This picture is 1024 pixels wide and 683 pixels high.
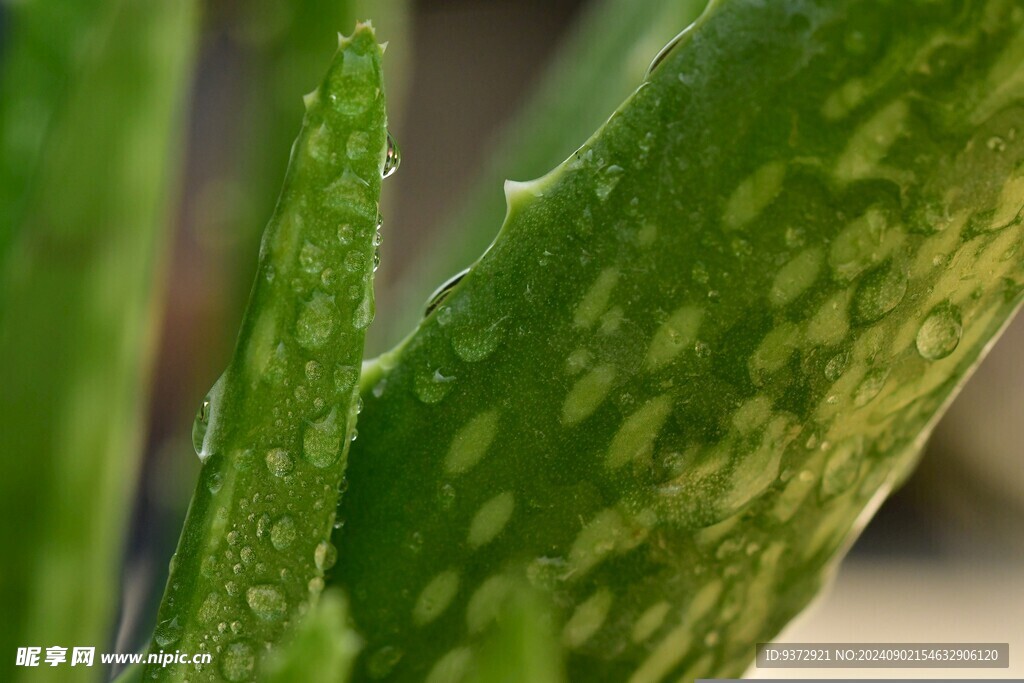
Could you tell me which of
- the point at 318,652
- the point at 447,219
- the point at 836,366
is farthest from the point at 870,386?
the point at 447,219

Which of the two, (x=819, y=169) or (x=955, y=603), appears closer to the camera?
A: (x=819, y=169)

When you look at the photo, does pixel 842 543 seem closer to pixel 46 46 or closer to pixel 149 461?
pixel 46 46

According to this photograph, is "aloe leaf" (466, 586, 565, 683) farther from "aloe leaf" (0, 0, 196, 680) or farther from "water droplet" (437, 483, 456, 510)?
"aloe leaf" (0, 0, 196, 680)

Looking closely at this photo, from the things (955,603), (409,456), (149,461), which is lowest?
(955,603)

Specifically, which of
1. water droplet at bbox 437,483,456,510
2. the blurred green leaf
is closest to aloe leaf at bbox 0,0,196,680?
the blurred green leaf

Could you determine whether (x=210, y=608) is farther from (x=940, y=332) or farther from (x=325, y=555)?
(x=940, y=332)

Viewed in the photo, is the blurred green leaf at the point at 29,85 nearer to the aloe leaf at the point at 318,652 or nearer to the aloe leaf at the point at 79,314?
the aloe leaf at the point at 79,314

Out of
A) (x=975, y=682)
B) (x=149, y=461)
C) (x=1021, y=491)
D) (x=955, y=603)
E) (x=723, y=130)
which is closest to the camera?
(x=723, y=130)

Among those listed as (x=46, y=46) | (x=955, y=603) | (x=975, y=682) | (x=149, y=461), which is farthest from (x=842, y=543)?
(x=955, y=603)
